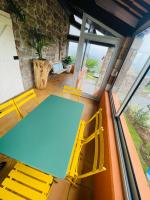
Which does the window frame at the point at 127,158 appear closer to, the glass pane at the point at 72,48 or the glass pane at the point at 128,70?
the glass pane at the point at 128,70

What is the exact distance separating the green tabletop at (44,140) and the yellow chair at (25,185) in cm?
27

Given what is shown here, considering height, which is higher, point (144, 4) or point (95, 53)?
point (144, 4)

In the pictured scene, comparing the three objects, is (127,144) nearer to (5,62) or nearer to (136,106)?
(136,106)

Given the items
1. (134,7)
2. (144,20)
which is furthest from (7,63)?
(144,20)

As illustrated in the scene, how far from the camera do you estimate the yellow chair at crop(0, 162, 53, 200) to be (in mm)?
896

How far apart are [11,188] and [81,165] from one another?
3.36 feet

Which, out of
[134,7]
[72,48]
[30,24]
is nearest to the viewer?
[134,7]

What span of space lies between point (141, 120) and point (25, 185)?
1.57 m

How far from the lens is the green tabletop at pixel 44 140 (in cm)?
89

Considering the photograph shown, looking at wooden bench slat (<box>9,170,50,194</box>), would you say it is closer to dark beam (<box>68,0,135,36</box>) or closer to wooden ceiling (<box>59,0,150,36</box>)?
wooden ceiling (<box>59,0,150,36</box>)

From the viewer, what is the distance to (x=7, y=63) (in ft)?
8.18

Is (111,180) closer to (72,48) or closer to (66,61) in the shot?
(66,61)

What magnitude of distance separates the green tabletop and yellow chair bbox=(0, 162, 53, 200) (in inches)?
10.6

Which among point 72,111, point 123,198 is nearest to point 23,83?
point 72,111
